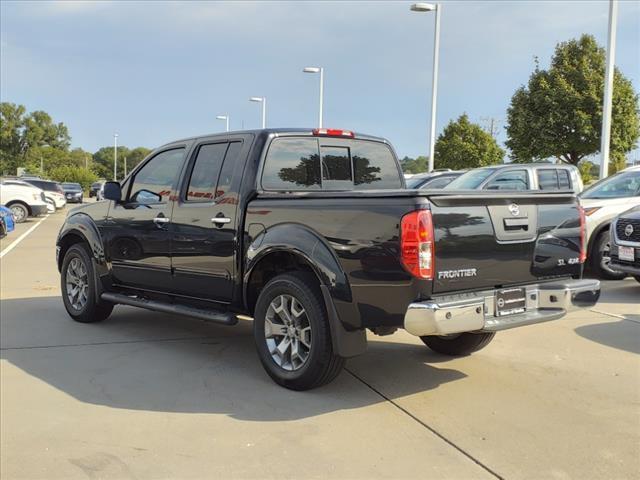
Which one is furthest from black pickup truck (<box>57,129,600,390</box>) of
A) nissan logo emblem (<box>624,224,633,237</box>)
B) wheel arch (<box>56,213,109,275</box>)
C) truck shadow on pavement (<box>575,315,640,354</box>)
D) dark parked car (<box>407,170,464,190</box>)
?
dark parked car (<box>407,170,464,190</box>)

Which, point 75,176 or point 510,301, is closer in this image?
point 510,301

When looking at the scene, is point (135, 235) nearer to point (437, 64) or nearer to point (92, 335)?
point (92, 335)

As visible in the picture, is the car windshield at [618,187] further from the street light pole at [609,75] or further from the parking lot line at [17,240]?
the parking lot line at [17,240]

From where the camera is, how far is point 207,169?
5.44m

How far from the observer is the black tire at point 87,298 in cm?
655

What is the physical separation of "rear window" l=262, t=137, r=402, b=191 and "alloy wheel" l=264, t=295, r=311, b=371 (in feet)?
3.26

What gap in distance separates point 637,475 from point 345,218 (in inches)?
85.2

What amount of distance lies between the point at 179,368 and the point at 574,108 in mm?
22823

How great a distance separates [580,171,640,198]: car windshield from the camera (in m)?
9.76

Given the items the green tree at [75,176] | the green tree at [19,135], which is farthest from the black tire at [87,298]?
the green tree at [19,135]

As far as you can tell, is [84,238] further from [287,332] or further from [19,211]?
[19,211]

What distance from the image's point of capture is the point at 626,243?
25.6 ft

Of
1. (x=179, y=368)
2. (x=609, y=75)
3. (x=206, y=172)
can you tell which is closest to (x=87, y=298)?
(x=179, y=368)

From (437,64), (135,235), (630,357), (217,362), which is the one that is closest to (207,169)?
(135,235)
